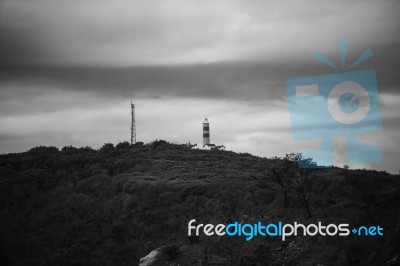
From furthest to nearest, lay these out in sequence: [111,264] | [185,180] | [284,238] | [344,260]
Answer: [185,180] → [111,264] → [284,238] → [344,260]

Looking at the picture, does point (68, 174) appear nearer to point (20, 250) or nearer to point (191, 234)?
point (20, 250)

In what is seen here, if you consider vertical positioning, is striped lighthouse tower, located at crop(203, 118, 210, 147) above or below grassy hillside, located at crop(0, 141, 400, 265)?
above

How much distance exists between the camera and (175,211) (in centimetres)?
2806

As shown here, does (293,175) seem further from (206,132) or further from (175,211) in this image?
(206,132)

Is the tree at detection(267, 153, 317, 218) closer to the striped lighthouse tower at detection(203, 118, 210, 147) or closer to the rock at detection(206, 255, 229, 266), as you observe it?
the rock at detection(206, 255, 229, 266)

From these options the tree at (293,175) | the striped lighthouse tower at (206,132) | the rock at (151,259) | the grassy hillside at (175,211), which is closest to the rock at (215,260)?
the grassy hillside at (175,211)

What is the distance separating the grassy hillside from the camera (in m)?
19.5

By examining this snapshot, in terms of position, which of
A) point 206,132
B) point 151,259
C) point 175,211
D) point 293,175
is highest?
point 206,132

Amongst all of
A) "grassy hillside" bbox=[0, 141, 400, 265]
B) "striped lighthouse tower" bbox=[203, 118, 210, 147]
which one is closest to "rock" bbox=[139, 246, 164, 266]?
"grassy hillside" bbox=[0, 141, 400, 265]

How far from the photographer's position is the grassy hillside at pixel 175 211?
64.0ft

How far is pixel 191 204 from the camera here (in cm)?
2805

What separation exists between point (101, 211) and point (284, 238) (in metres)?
14.1

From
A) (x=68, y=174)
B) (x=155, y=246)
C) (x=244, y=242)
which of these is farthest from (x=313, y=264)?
(x=68, y=174)

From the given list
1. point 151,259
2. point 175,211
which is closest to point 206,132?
point 175,211
